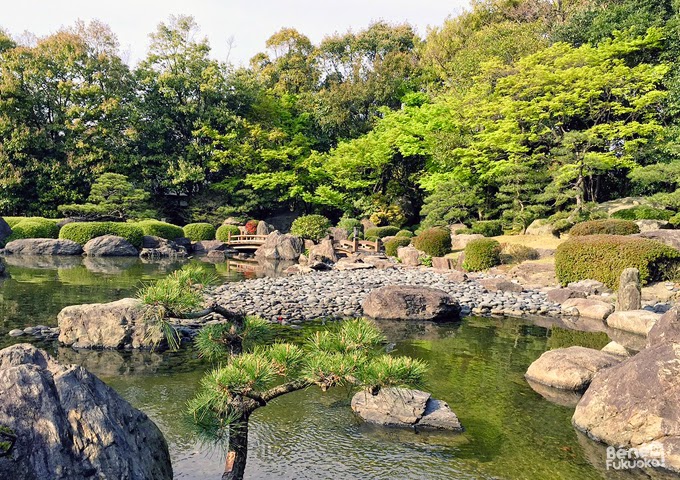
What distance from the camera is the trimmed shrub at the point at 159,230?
2791 centimetres

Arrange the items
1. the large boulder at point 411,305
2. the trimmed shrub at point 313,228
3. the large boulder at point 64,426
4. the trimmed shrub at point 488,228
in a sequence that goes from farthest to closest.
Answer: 1. the trimmed shrub at point 313,228
2. the trimmed shrub at point 488,228
3. the large boulder at point 411,305
4. the large boulder at point 64,426

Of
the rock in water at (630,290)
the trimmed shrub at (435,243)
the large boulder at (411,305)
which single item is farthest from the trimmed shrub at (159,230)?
the rock in water at (630,290)

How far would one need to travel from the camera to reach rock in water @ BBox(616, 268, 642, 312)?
37.0 feet

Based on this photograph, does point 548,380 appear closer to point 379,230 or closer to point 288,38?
point 379,230

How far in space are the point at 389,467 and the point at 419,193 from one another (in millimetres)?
29168

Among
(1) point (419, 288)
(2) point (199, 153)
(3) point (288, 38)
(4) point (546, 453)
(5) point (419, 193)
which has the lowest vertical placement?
(4) point (546, 453)

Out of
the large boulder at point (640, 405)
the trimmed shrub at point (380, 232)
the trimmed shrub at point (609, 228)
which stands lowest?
the large boulder at point (640, 405)

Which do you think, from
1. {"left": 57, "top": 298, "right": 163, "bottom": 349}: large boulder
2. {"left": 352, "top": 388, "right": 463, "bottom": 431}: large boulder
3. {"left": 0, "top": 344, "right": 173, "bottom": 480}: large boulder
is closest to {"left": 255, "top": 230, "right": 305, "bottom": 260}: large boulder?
{"left": 57, "top": 298, "right": 163, "bottom": 349}: large boulder

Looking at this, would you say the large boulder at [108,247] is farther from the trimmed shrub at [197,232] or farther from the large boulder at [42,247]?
the trimmed shrub at [197,232]

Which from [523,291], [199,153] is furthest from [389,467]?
[199,153]

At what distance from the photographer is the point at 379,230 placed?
2808 centimetres

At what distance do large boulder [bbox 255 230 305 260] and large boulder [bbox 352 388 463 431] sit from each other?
771 inches

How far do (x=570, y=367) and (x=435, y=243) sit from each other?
45.6 feet

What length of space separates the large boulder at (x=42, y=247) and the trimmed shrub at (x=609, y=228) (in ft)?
69.2
